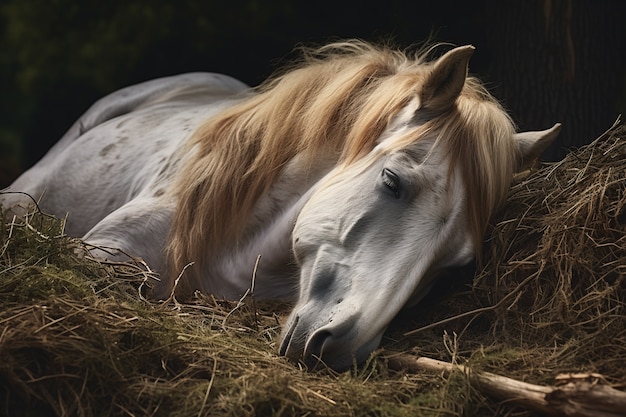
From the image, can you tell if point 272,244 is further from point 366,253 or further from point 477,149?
point 477,149

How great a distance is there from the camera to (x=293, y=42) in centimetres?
655

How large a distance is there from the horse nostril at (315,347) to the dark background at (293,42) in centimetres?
199

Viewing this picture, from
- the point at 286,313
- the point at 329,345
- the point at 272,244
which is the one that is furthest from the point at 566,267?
the point at 272,244

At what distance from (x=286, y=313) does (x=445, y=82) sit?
101 centimetres

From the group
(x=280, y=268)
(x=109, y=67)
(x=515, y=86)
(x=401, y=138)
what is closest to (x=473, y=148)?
(x=401, y=138)

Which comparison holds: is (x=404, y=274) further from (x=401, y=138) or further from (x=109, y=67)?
(x=109, y=67)

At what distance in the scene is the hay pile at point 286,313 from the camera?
8.07 ft

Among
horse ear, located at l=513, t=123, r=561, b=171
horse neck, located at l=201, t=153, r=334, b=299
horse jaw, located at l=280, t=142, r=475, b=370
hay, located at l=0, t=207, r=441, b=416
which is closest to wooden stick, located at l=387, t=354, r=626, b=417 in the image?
hay, located at l=0, t=207, r=441, b=416

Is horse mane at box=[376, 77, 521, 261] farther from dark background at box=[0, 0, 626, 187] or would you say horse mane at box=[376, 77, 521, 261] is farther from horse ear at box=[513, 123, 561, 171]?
dark background at box=[0, 0, 626, 187]

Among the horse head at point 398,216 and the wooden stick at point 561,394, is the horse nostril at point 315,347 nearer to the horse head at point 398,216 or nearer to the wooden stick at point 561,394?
the horse head at point 398,216

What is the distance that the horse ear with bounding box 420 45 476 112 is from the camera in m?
3.25

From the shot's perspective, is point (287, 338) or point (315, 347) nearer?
point (315, 347)

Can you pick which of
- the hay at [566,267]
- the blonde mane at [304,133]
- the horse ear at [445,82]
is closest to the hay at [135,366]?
the hay at [566,267]

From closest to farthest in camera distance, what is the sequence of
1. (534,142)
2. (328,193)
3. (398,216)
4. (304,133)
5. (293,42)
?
(398,216)
(328,193)
(534,142)
(304,133)
(293,42)
